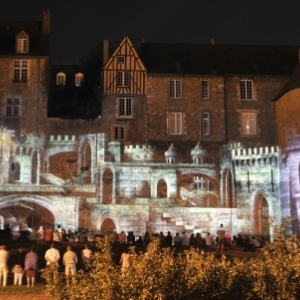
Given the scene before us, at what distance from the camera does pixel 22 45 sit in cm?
3897

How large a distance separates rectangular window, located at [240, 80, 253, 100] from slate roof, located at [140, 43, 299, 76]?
676 millimetres

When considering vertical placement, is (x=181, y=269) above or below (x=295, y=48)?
below

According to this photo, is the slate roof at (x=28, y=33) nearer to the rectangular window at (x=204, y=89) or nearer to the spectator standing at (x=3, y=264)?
the rectangular window at (x=204, y=89)

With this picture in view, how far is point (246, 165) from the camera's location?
125 ft

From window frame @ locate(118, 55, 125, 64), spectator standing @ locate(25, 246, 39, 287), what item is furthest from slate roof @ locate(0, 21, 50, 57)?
spectator standing @ locate(25, 246, 39, 287)

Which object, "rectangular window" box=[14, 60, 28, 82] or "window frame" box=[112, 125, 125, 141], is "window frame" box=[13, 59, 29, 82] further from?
"window frame" box=[112, 125, 125, 141]

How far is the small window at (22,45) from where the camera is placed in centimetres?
3884

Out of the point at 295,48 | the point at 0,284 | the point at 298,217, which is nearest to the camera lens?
the point at 0,284

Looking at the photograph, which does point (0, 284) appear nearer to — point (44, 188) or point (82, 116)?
point (44, 188)

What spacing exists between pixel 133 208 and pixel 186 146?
5.25 m

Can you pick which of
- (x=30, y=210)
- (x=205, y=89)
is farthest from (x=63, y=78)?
(x=30, y=210)

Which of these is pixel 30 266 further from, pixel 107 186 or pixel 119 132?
pixel 119 132

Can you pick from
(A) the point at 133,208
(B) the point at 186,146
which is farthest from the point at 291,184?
(A) the point at 133,208

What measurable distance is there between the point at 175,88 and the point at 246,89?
187 inches
